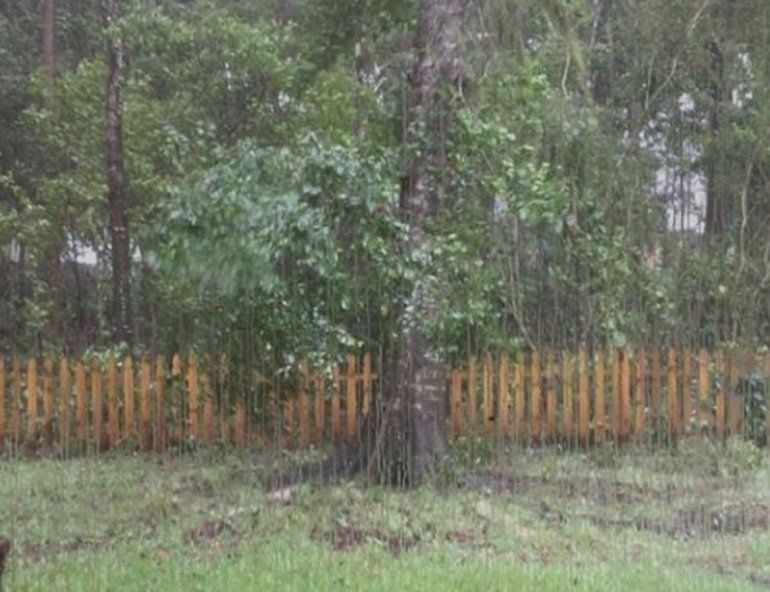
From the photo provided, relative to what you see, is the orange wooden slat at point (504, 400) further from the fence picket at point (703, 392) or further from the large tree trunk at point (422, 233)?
the fence picket at point (703, 392)

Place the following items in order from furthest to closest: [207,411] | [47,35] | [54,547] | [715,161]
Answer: [47,35]
[715,161]
[207,411]
[54,547]

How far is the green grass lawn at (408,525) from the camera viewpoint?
293 inches

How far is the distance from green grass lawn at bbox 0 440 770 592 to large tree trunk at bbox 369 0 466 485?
1.14 ft

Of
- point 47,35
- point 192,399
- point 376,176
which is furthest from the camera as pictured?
point 47,35

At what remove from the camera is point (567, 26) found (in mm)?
11242

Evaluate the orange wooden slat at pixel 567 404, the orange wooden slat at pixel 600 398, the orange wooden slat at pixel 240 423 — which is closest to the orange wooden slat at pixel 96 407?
the orange wooden slat at pixel 240 423

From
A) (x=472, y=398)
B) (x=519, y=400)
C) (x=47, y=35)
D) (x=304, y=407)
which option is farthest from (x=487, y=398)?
(x=47, y=35)

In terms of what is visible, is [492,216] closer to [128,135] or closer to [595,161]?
[595,161]

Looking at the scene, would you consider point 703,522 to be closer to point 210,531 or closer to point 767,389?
point 767,389

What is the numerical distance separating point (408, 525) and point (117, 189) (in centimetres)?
690

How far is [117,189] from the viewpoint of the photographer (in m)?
14.2

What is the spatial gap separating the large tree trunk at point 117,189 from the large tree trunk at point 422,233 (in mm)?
4950

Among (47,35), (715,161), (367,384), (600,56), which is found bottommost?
(367,384)

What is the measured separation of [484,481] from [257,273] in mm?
2400
